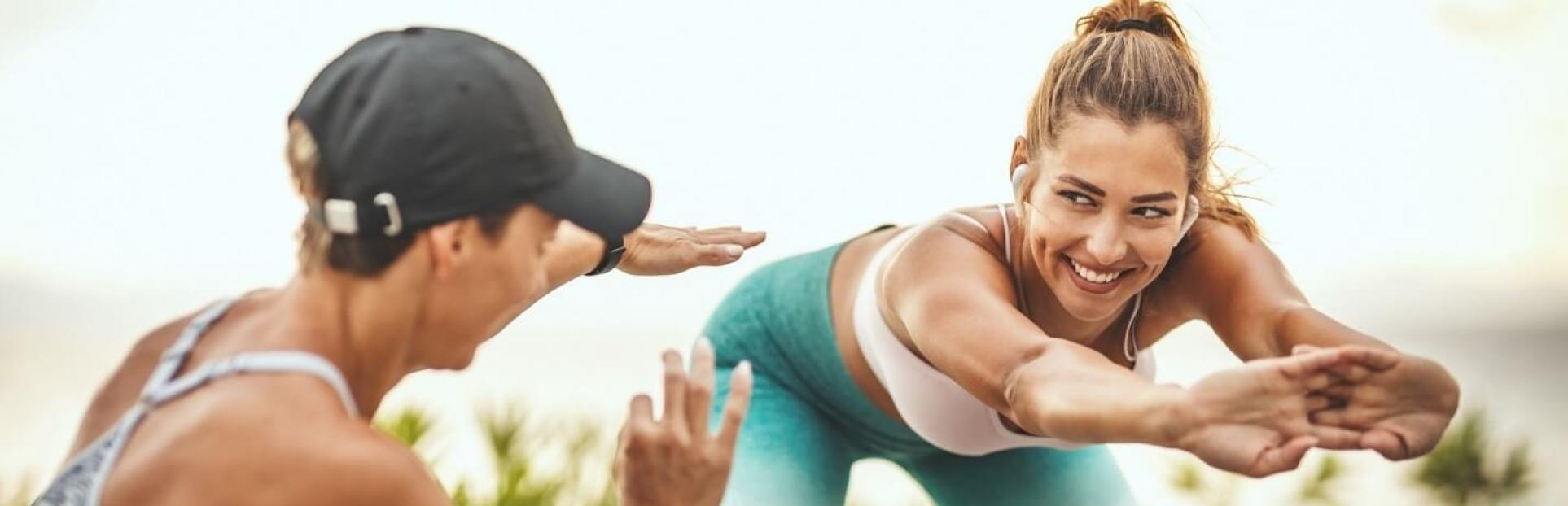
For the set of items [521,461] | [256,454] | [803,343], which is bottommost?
[521,461]

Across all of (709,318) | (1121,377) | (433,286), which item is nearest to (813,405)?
(709,318)

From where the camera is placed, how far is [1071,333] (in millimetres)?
2416

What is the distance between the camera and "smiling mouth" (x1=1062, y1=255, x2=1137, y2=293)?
2.18 meters

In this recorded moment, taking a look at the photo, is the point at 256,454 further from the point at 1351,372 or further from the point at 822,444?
the point at 822,444

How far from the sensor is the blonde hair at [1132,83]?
211 cm

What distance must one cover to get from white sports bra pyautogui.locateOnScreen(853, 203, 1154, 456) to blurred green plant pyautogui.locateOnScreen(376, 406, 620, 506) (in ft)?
4.01

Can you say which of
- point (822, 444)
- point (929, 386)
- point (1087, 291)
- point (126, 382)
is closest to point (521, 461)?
point (822, 444)

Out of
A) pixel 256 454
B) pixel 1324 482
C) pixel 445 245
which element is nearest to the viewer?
pixel 256 454

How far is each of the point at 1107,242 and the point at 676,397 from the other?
0.79 meters

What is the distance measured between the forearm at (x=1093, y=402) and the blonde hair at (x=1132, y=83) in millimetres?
381

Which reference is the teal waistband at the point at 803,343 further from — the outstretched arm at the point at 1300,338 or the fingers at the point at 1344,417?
the fingers at the point at 1344,417

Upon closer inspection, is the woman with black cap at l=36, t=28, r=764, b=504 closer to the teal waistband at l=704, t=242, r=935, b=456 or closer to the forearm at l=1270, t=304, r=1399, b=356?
the forearm at l=1270, t=304, r=1399, b=356

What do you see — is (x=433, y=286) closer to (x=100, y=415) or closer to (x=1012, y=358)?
(x=100, y=415)

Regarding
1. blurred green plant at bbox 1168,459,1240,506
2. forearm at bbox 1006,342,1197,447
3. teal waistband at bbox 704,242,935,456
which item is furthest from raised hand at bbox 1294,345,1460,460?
blurred green plant at bbox 1168,459,1240,506
